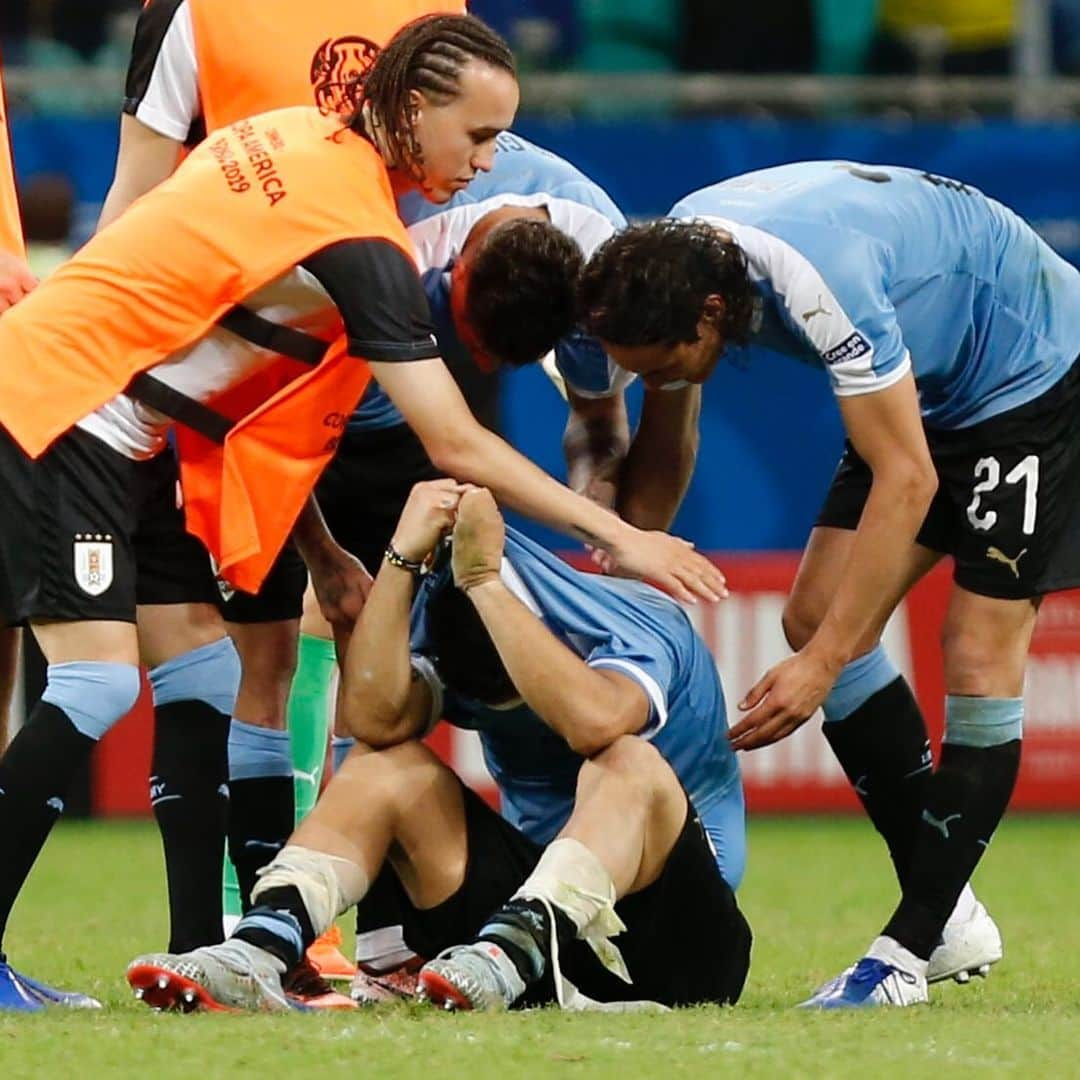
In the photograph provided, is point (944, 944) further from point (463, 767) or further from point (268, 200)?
point (463, 767)

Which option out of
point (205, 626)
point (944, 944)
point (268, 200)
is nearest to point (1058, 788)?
point (944, 944)

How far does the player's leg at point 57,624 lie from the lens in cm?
422

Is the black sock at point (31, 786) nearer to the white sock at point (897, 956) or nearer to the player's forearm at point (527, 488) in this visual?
the player's forearm at point (527, 488)

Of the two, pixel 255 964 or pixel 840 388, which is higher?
pixel 840 388

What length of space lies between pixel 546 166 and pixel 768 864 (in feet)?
10.4

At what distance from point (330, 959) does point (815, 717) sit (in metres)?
3.99

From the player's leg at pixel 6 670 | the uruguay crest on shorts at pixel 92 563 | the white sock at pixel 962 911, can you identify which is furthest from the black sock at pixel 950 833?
the player's leg at pixel 6 670

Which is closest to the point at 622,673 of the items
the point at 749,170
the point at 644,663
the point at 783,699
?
the point at 644,663

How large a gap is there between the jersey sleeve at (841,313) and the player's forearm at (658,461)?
759mm

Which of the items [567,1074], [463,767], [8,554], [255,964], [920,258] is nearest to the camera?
[567,1074]

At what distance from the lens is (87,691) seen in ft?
14.0

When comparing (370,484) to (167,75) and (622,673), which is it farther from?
(622,673)

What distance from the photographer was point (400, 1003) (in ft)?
14.1

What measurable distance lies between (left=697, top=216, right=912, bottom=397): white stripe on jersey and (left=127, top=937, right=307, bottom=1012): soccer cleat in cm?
143
